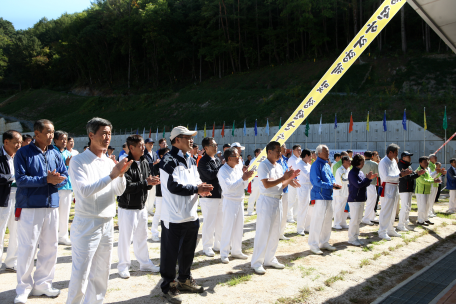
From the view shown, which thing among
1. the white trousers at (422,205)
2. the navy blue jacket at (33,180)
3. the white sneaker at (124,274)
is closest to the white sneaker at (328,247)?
the white sneaker at (124,274)

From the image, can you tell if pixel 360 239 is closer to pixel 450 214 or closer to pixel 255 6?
pixel 450 214

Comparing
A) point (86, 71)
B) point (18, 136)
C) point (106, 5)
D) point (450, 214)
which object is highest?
point (106, 5)

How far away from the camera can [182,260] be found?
13.3ft

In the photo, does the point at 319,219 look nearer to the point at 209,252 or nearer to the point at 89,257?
the point at 209,252

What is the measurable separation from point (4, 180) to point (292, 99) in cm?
2937

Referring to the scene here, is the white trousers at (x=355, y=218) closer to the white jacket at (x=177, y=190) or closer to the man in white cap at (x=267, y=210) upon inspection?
the man in white cap at (x=267, y=210)

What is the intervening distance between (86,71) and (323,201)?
68190mm

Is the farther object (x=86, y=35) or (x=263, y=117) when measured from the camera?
(x=86, y=35)

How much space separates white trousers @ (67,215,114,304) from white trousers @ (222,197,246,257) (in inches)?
104

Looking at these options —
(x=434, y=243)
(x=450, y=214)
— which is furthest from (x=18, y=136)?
(x=450, y=214)

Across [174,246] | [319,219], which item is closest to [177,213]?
[174,246]

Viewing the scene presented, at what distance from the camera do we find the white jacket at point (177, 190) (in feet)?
12.5

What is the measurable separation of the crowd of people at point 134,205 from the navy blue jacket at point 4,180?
13 millimetres

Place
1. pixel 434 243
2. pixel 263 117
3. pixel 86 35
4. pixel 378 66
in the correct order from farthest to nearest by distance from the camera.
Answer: pixel 86 35 < pixel 378 66 < pixel 263 117 < pixel 434 243
